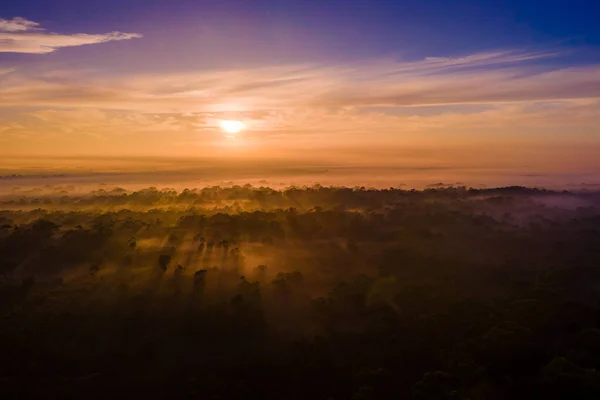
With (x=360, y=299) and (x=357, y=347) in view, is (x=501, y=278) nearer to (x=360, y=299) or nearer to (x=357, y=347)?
(x=360, y=299)

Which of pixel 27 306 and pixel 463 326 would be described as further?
pixel 27 306

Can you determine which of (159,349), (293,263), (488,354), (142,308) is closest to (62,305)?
(142,308)

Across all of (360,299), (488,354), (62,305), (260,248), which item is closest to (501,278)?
(360,299)

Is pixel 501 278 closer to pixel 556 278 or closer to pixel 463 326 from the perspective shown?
pixel 556 278

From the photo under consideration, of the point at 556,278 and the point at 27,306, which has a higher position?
the point at 556,278

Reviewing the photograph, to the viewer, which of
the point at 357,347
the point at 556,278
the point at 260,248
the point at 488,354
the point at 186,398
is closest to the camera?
the point at 186,398

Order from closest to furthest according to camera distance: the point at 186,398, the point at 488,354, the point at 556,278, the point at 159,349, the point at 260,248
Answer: the point at 186,398 < the point at 488,354 < the point at 159,349 < the point at 556,278 < the point at 260,248

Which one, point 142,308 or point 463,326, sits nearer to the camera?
point 463,326

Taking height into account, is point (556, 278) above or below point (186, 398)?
above

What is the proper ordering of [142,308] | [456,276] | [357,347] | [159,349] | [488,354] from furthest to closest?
[456,276] → [142,308] → [159,349] → [357,347] → [488,354]
